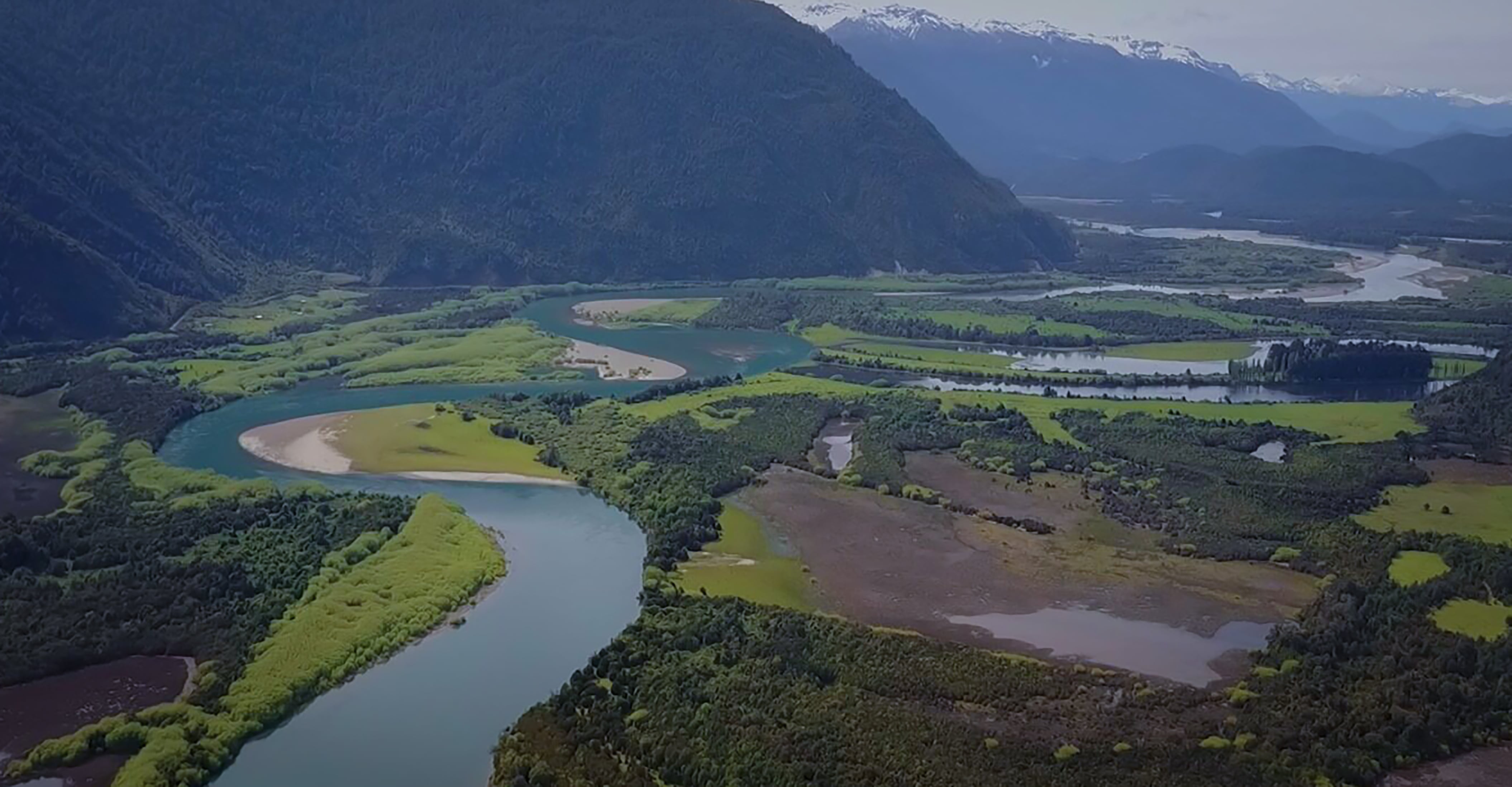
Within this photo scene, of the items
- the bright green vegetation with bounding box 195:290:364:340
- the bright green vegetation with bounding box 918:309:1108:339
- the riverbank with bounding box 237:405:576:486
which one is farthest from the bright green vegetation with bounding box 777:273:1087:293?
the riverbank with bounding box 237:405:576:486

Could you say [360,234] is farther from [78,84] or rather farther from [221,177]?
[78,84]

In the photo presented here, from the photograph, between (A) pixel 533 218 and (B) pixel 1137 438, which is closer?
(B) pixel 1137 438

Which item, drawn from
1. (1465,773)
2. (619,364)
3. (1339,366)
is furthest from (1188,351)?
(1465,773)

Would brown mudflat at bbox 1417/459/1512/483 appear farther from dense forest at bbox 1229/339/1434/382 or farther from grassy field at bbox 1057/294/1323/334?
grassy field at bbox 1057/294/1323/334

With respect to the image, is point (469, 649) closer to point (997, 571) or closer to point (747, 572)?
point (747, 572)

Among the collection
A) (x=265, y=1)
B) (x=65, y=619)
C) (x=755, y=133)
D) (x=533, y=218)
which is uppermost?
(x=265, y=1)

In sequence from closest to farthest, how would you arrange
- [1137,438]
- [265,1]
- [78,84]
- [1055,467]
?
[1055,467] → [1137,438] → [78,84] → [265,1]

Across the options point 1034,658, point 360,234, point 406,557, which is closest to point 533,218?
point 360,234
